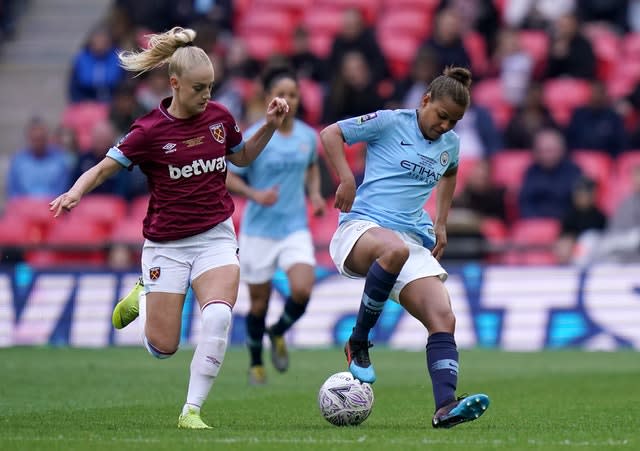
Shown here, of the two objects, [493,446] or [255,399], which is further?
[255,399]

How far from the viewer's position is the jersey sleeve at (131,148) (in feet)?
25.9

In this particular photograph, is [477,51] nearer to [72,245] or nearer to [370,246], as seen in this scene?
[72,245]

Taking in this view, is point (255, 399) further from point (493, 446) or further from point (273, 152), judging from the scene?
point (493, 446)

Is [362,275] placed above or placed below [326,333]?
above

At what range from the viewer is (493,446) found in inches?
264

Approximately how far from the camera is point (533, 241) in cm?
1680

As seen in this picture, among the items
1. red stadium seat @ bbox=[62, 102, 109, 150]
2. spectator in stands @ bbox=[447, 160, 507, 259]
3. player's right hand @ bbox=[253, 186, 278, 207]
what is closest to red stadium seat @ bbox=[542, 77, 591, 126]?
spectator in stands @ bbox=[447, 160, 507, 259]

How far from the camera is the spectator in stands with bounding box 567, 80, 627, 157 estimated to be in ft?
57.9

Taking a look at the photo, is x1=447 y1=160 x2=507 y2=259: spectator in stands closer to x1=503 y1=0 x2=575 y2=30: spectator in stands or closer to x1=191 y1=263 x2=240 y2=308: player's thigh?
x1=503 y1=0 x2=575 y2=30: spectator in stands

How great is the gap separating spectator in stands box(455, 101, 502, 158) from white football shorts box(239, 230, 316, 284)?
692cm

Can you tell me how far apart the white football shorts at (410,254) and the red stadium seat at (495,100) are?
11.1 m

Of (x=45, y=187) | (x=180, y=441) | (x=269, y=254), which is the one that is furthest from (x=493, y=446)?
(x=45, y=187)

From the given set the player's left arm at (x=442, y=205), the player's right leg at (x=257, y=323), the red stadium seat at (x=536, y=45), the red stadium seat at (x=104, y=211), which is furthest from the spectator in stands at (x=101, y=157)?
the player's left arm at (x=442, y=205)

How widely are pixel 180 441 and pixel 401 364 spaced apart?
6.66 meters
